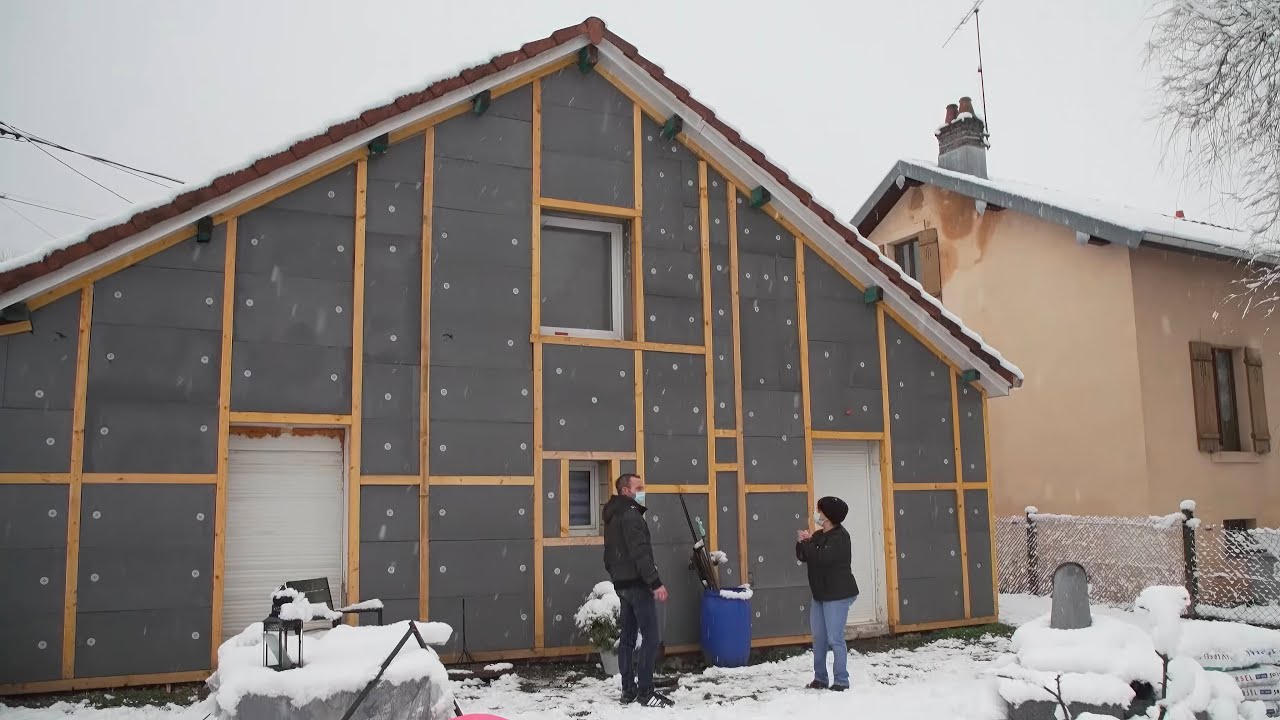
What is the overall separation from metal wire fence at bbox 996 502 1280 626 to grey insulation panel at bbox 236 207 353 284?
927 centimetres

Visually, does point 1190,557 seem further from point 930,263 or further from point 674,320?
point 674,320

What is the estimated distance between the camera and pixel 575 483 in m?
9.98

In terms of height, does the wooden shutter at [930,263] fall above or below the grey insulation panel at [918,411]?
above

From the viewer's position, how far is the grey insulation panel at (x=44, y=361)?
26.0ft

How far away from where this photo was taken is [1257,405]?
15.4 meters

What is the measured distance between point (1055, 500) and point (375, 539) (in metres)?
10.5

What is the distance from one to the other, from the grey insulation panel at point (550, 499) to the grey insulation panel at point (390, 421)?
1.24 meters

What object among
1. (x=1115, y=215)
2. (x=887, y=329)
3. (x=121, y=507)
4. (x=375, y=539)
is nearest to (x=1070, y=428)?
(x=1115, y=215)

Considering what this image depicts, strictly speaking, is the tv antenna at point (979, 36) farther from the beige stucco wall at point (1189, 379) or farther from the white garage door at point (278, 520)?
the white garage door at point (278, 520)

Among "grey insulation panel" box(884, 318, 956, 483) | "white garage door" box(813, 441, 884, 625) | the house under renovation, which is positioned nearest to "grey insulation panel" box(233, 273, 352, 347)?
the house under renovation

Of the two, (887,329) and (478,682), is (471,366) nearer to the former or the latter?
(478,682)

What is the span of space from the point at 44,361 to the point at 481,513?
3753 millimetres

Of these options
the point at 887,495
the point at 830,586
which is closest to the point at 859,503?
the point at 887,495

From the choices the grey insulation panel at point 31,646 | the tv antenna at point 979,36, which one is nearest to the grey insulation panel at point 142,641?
the grey insulation panel at point 31,646
